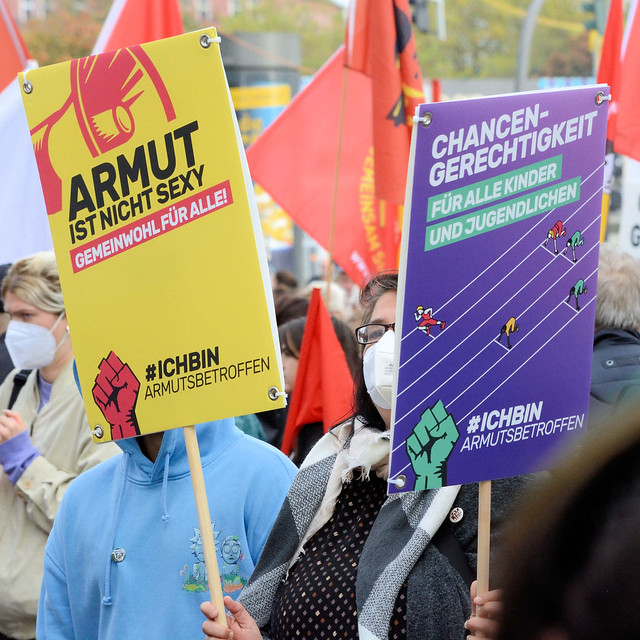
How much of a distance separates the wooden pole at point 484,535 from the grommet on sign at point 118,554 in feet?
3.10

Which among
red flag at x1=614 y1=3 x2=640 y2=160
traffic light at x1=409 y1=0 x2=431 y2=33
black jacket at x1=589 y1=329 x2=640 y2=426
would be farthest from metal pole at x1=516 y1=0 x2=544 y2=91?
black jacket at x1=589 y1=329 x2=640 y2=426

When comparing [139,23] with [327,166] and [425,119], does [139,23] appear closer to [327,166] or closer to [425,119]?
[327,166]

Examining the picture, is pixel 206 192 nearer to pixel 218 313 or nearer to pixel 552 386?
pixel 218 313

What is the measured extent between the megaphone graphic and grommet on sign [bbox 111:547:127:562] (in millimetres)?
855

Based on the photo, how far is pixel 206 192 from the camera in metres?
2.09

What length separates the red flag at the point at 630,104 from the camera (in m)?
4.54

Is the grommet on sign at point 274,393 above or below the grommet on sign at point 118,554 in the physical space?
above

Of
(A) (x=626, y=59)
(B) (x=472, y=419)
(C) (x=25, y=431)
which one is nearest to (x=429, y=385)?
(B) (x=472, y=419)

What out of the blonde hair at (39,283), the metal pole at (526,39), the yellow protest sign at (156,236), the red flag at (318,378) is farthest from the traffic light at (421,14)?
the yellow protest sign at (156,236)

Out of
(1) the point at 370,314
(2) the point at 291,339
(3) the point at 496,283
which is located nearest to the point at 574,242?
(3) the point at 496,283

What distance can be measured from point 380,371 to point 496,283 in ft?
1.48

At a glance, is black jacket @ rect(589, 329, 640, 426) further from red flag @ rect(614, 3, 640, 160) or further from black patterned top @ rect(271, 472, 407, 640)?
red flag @ rect(614, 3, 640, 160)

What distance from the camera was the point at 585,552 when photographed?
33.0 inches

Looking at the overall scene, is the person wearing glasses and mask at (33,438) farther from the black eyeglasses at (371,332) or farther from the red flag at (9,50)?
the red flag at (9,50)
